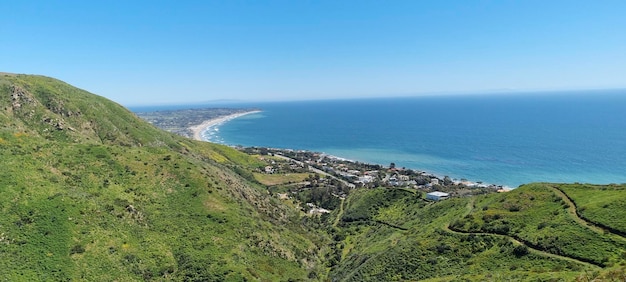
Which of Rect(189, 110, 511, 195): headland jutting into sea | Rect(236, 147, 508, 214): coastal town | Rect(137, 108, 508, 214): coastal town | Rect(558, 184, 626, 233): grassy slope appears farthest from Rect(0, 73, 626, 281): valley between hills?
Rect(189, 110, 511, 195): headland jutting into sea

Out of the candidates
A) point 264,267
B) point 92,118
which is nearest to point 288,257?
point 264,267

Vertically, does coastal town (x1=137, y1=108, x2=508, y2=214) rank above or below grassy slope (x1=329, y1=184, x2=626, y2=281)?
below

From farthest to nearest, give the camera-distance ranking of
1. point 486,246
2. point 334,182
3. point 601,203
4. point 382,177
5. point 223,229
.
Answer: point 382,177
point 334,182
point 223,229
point 486,246
point 601,203

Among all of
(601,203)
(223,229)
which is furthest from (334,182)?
(601,203)

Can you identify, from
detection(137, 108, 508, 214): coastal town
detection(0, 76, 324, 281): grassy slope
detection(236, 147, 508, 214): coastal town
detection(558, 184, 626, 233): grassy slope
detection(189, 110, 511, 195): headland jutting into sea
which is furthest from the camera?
detection(189, 110, 511, 195): headland jutting into sea

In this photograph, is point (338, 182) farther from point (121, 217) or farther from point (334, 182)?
point (121, 217)

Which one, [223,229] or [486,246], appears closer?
[486,246]

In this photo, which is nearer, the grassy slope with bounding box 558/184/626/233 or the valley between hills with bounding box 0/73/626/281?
the valley between hills with bounding box 0/73/626/281

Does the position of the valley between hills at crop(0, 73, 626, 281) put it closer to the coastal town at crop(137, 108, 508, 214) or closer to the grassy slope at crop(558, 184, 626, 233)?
the grassy slope at crop(558, 184, 626, 233)
